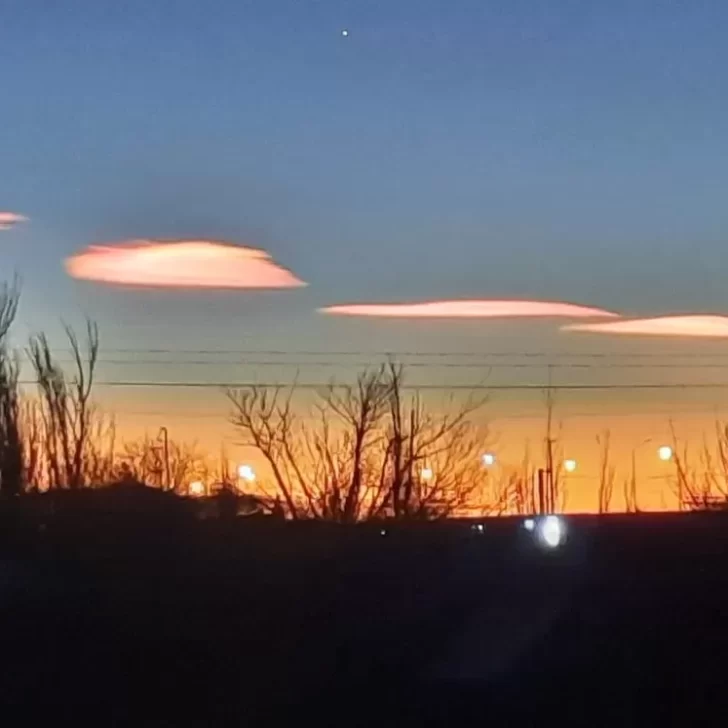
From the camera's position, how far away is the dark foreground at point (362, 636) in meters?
16.1

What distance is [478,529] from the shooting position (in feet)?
158

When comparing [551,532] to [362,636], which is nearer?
[362,636]

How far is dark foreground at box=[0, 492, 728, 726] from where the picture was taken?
1614 cm

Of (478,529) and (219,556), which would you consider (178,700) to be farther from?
(478,529)

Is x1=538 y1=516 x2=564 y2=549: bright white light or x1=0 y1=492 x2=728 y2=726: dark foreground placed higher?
x1=538 y1=516 x2=564 y2=549: bright white light

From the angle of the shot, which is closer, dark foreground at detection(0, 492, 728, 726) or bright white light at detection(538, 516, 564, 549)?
dark foreground at detection(0, 492, 728, 726)

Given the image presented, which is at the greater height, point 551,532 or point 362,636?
point 551,532

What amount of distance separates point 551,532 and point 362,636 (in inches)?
896

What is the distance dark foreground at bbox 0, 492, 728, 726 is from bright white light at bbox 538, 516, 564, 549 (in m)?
1.95

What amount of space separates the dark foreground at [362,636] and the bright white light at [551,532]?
195cm

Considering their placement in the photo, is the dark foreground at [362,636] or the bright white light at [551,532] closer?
the dark foreground at [362,636]

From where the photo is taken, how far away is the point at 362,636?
21250 mm

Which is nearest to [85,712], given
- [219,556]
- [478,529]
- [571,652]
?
[571,652]

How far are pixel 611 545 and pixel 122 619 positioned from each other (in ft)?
67.9
